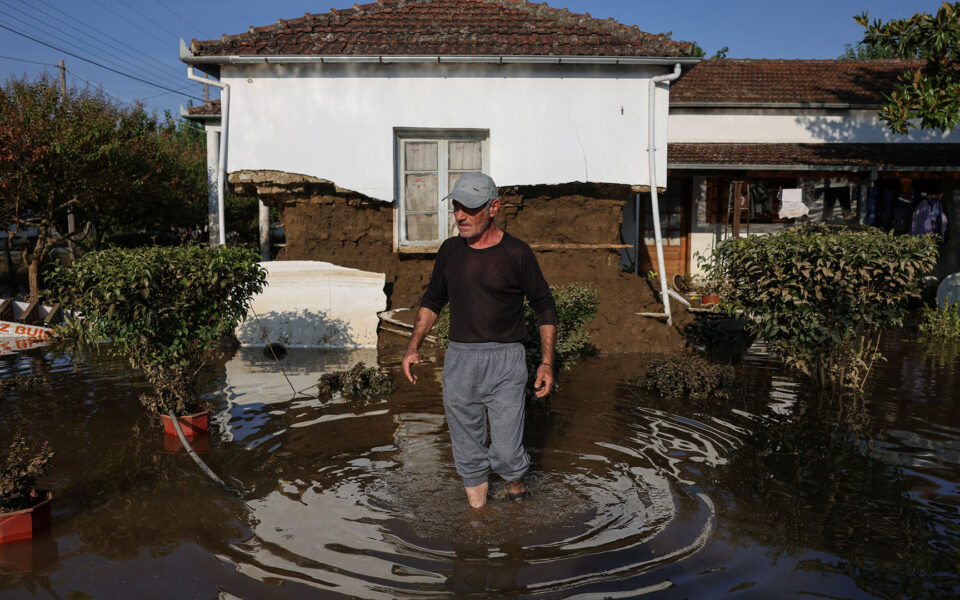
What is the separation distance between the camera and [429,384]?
339 inches

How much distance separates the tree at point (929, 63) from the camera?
10.8 meters

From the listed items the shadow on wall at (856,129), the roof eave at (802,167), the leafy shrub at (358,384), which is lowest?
the leafy shrub at (358,384)

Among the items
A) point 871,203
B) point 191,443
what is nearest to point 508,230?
point 191,443

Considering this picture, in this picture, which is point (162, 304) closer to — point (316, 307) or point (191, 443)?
point (191, 443)

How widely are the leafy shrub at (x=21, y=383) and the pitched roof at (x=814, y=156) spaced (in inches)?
455

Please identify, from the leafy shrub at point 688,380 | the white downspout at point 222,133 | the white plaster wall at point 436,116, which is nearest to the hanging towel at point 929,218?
the white plaster wall at point 436,116

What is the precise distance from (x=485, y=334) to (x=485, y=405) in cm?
50

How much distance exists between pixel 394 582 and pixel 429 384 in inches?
190

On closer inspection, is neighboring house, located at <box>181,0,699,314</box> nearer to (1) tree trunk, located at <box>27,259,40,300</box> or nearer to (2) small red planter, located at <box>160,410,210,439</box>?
(2) small red planter, located at <box>160,410,210,439</box>

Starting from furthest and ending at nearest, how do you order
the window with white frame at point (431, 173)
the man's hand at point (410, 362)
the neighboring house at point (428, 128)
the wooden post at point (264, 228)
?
the wooden post at point (264, 228), the window with white frame at point (431, 173), the neighboring house at point (428, 128), the man's hand at point (410, 362)

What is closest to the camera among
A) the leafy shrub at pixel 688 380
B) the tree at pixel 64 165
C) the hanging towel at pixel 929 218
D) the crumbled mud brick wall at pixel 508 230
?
the leafy shrub at pixel 688 380

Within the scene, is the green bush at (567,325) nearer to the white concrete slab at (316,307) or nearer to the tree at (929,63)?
the white concrete slab at (316,307)

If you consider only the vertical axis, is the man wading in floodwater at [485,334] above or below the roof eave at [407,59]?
below

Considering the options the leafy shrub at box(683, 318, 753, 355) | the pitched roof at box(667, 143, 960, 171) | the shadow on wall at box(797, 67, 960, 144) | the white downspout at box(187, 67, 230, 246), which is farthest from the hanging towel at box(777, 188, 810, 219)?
the white downspout at box(187, 67, 230, 246)
